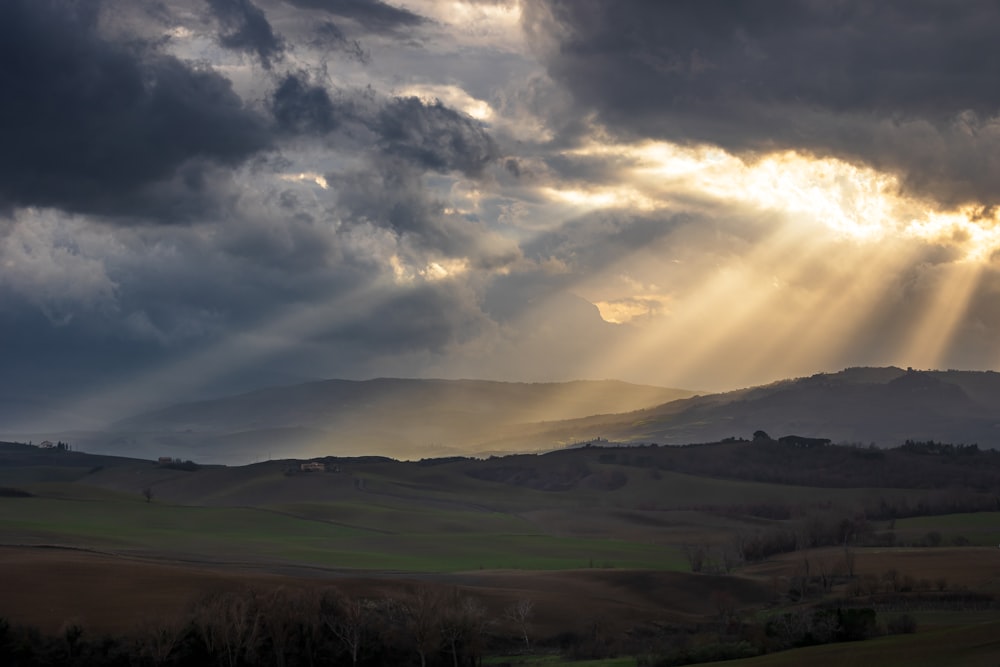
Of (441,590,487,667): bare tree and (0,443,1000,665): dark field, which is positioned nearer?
(0,443,1000,665): dark field

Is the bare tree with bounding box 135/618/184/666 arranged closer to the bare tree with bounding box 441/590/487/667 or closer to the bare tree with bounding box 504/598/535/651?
the bare tree with bounding box 441/590/487/667

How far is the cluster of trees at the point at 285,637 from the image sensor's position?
3573 inches

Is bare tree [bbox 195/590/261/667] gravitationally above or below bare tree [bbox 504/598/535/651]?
above

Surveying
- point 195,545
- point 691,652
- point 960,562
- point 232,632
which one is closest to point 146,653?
point 232,632

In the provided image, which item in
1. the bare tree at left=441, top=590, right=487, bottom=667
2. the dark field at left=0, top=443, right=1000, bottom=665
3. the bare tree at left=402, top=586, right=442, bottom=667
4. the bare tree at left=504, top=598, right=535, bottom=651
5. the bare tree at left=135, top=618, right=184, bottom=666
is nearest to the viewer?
the dark field at left=0, top=443, right=1000, bottom=665

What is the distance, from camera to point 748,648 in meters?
80.3

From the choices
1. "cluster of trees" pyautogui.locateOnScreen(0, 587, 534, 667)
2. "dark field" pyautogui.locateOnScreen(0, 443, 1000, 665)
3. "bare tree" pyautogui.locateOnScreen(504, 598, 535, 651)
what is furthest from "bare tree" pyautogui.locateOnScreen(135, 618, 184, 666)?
"bare tree" pyautogui.locateOnScreen(504, 598, 535, 651)

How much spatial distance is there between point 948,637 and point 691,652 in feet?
68.0

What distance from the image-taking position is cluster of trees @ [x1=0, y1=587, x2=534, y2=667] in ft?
298

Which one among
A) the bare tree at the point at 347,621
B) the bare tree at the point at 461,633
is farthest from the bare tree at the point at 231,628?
the bare tree at the point at 461,633

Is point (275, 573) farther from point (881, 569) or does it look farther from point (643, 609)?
point (881, 569)

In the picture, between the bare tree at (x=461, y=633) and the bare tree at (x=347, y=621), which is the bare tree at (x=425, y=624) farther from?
the bare tree at (x=347, y=621)

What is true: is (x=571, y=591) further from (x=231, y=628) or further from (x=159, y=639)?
(x=159, y=639)

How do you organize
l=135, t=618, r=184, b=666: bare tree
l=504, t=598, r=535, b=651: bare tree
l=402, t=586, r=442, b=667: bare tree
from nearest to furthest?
1. l=135, t=618, r=184, b=666: bare tree
2. l=402, t=586, r=442, b=667: bare tree
3. l=504, t=598, r=535, b=651: bare tree
